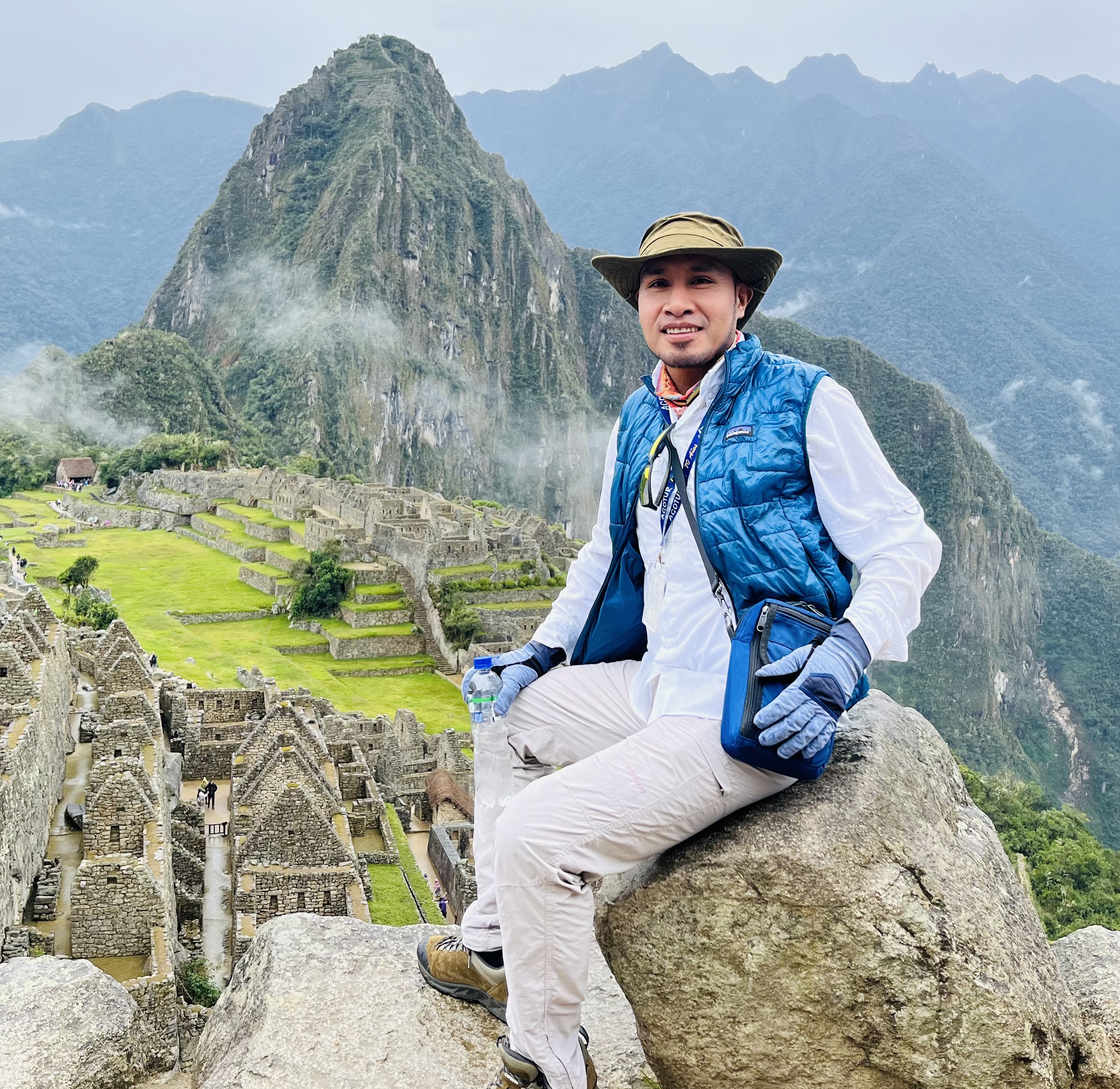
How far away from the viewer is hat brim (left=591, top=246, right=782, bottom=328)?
4020mm

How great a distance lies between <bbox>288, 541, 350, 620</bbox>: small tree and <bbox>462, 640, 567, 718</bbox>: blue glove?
37616 millimetres

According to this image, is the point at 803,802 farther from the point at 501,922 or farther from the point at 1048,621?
the point at 1048,621

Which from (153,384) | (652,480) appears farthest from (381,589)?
(153,384)

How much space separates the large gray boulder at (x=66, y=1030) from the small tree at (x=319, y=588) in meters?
37.0

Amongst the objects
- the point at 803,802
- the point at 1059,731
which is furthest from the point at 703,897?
the point at 1059,731

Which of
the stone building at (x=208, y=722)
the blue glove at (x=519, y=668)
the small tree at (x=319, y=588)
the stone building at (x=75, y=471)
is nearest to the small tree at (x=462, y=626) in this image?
the small tree at (x=319, y=588)

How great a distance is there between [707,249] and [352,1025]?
3.16 meters

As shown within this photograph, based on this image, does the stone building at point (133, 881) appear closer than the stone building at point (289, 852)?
Yes

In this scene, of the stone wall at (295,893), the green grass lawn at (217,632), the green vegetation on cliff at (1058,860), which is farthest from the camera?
the green grass lawn at (217,632)

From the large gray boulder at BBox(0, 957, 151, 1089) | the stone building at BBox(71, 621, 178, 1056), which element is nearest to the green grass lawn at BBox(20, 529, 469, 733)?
the stone building at BBox(71, 621, 178, 1056)

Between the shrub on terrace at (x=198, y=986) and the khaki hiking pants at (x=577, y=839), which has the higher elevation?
the khaki hiking pants at (x=577, y=839)

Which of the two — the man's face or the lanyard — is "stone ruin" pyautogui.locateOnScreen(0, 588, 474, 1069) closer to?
the lanyard

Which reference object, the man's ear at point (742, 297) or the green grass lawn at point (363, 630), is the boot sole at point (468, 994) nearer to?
the man's ear at point (742, 297)

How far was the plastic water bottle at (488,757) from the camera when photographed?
432 centimetres
